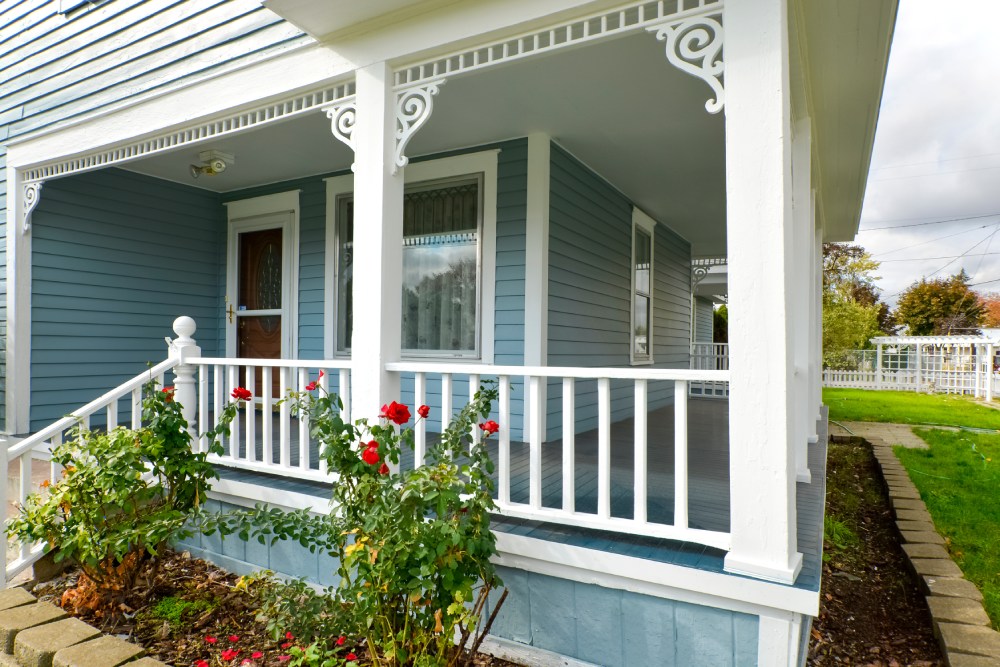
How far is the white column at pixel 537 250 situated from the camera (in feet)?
14.6

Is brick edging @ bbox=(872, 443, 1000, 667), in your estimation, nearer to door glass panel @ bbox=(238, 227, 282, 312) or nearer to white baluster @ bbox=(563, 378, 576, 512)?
white baluster @ bbox=(563, 378, 576, 512)

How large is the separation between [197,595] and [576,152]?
403 centimetres

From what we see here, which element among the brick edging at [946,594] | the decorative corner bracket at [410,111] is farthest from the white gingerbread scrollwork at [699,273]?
the decorative corner bracket at [410,111]

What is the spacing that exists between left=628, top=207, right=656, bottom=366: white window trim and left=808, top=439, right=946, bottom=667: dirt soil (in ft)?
8.31

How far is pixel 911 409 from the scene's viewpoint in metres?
11.5

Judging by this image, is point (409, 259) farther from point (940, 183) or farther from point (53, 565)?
point (940, 183)

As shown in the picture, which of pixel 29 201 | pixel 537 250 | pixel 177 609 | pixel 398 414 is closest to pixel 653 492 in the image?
pixel 398 414

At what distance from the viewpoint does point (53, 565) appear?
10.8 ft

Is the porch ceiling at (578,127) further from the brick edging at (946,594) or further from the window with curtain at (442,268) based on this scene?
the brick edging at (946,594)

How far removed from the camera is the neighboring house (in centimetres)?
208

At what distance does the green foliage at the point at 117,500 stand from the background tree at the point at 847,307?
54.0ft

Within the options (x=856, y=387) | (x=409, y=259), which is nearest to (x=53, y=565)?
(x=409, y=259)

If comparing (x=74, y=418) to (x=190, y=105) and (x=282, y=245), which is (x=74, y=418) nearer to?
(x=190, y=105)

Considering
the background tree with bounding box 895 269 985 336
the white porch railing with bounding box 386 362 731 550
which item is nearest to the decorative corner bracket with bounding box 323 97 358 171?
the white porch railing with bounding box 386 362 731 550
